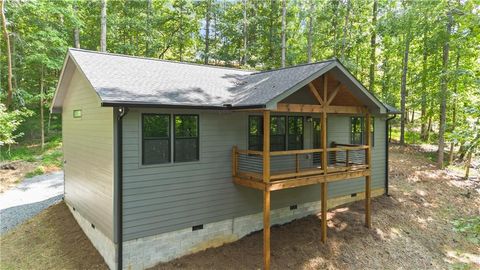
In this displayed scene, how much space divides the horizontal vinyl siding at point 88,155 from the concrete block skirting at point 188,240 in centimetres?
76

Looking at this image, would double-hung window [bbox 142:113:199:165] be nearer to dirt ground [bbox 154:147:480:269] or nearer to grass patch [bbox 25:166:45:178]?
dirt ground [bbox 154:147:480:269]

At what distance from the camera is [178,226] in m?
7.42

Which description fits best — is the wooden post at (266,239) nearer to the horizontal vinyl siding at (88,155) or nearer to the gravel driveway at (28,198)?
the horizontal vinyl siding at (88,155)

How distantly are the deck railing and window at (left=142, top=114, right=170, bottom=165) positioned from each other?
1.97m

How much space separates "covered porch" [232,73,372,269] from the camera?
7251 millimetres

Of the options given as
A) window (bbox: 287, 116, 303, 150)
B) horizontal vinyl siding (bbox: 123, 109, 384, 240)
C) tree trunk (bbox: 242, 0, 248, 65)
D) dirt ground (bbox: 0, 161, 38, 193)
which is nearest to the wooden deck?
horizontal vinyl siding (bbox: 123, 109, 384, 240)

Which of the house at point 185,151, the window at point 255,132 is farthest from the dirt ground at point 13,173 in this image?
the window at point 255,132

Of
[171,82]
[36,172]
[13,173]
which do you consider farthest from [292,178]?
[13,173]

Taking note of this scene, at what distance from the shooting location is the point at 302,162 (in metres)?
10.0

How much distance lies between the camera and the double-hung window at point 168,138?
7.00m

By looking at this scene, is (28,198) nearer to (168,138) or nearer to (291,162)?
(168,138)

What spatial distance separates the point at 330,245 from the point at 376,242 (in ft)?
5.54

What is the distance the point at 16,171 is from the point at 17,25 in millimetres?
10009

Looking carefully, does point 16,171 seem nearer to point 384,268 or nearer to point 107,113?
point 107,113
